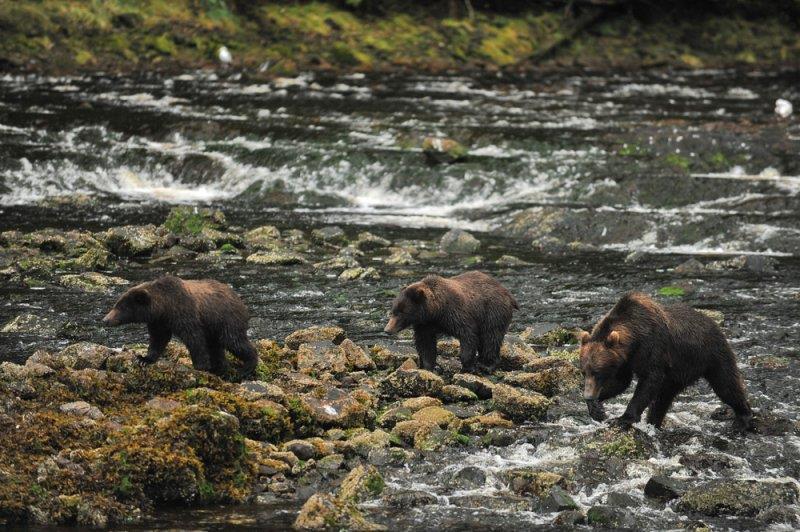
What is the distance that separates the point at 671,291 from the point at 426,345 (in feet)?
18.4

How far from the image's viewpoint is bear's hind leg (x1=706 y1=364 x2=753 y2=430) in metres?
10.2

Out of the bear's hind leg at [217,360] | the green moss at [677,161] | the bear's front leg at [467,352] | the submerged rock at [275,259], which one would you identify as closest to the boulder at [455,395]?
the bear's front leg at [467,352]

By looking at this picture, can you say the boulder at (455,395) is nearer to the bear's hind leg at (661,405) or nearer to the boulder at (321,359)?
the boulder at (321,359)

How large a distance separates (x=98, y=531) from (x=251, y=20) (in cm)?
3161

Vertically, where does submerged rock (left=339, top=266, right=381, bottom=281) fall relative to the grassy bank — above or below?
below

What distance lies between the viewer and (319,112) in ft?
96.3

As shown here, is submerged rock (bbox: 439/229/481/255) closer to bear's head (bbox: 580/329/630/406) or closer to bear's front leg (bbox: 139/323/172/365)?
bear's front leg (bbox: 139/323/172/365)

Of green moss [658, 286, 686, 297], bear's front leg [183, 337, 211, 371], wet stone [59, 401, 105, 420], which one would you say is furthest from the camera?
green moss [658, 286, 686, 297]

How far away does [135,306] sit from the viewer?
10289 mm

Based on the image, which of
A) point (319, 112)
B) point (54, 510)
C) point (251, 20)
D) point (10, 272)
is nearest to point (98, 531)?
point (54, 510)

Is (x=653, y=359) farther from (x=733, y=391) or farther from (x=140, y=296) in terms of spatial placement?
(x=140, y=296)

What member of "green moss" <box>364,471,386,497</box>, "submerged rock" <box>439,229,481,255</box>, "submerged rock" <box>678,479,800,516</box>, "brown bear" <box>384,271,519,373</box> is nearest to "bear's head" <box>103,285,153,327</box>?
"brown bear" <box>384,271,519,373</box>

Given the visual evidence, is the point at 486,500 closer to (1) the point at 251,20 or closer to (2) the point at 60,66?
(2) the point at 60,66

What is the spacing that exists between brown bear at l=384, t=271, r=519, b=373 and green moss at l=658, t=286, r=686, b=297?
461 cm
